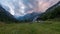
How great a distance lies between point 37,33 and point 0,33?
9.35 meters

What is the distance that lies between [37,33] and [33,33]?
4.41 feet

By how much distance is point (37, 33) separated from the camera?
133 ft

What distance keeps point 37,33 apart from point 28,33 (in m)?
2.94

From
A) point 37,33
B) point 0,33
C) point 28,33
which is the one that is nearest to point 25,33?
point 28,33

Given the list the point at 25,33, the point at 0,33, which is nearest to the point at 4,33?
the point at 0,33

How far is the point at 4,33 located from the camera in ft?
131

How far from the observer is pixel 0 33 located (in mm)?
39781

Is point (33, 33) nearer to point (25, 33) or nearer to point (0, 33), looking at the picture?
point (25, 33)

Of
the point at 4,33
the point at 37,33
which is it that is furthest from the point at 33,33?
the point at 4,33

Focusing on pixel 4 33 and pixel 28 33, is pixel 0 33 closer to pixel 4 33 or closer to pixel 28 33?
pixel 4 33

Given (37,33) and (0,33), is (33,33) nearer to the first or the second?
(37,33)

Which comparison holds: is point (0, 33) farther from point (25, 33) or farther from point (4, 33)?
point (25, 33)

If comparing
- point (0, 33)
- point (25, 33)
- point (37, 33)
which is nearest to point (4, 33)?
point (0, 33)

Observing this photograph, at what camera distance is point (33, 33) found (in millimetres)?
39719
